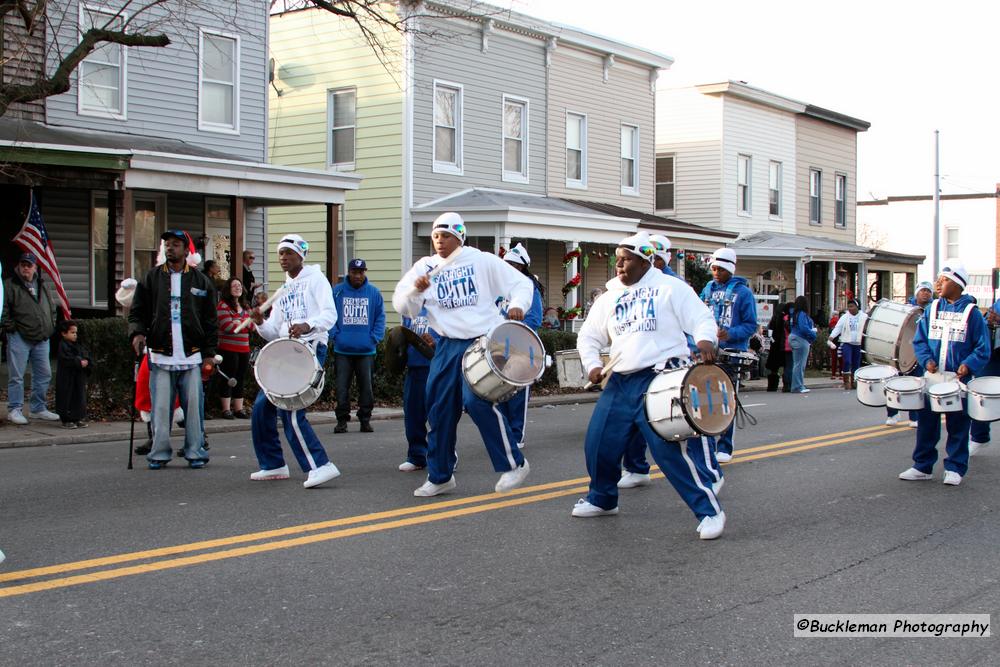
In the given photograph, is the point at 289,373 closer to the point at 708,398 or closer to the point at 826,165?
the point at 708,398

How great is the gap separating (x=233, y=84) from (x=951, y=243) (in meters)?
44.5

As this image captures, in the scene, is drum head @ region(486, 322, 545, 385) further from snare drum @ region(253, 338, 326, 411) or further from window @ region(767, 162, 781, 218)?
window @ region(767, 162, 781, 218)

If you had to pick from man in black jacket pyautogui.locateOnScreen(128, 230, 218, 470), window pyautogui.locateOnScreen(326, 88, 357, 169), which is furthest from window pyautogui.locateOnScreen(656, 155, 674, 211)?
man in black jacket pyautogui.locateOnScreen(128, 230, 218, 470)

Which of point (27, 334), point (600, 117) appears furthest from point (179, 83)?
point (600, 117)

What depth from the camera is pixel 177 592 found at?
18.8ft

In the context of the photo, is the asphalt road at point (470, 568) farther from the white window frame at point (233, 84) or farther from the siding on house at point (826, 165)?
the siding on house at point (826, 165)

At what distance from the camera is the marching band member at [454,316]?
8.30m

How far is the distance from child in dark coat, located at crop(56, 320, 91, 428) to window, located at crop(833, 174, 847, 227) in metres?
31.4

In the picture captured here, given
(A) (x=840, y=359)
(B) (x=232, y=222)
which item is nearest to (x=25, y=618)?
(B) (x=232, y=222)

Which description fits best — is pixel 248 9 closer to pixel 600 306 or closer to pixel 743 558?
pixel 600 306

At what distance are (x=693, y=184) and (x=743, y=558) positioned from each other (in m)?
28.4

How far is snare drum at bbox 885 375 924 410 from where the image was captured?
9117 millimetres

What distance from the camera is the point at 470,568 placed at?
628cm

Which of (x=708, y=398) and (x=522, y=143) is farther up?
(x=522, y=143)
